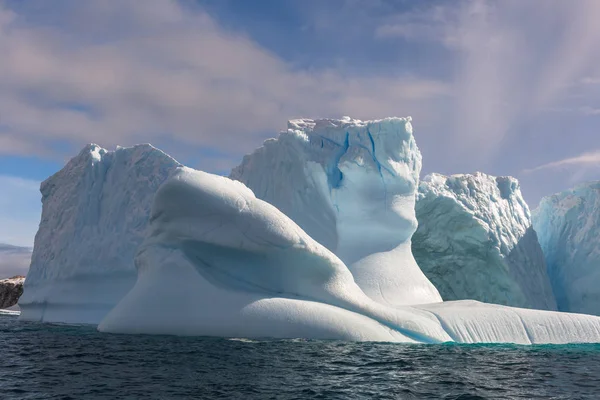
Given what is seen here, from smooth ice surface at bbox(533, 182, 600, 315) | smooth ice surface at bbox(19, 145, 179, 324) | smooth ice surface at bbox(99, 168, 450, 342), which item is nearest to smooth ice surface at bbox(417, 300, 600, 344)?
smooth ice surface at bbox(99, 168, 450, 342)

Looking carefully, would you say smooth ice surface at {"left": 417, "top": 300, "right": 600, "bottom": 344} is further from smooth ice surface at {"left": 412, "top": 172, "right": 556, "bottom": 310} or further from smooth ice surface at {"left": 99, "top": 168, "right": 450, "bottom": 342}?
smooth ice surface at {"left": 412, "top": 172, "right": 556, "bottom": 310}

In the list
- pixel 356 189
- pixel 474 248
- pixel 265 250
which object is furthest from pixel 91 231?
pixel 474 248

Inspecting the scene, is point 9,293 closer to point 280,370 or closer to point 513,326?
point 513,326

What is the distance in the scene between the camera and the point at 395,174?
63.1ft

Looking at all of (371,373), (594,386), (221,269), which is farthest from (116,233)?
(594,386)

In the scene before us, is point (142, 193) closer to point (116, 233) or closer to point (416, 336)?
point (116, 233)

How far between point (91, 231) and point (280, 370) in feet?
50.5

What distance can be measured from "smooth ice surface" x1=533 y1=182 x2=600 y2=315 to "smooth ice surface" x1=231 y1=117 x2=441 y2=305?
9.23 meters

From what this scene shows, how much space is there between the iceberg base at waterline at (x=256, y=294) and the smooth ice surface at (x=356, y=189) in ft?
13.6

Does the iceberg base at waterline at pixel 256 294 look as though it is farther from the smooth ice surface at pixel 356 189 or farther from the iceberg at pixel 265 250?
the smooth ice surface at pixel 356 189

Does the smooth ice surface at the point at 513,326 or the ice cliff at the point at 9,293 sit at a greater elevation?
the ice cliff at the point at 9,293

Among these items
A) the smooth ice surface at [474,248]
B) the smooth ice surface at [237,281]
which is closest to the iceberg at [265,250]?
the smooth ice surface at [237,281]

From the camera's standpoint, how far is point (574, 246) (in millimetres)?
24938

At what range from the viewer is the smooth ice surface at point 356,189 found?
59.6ft
